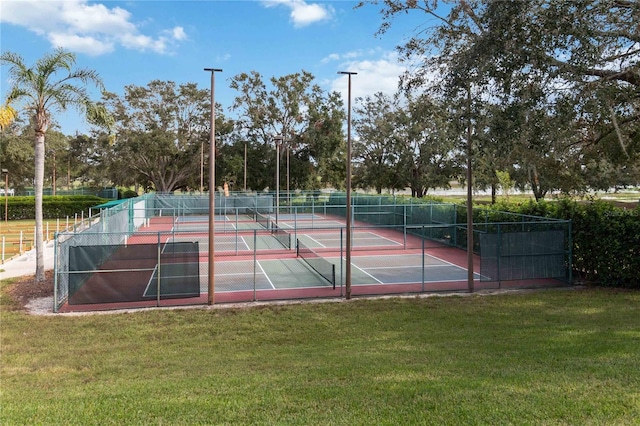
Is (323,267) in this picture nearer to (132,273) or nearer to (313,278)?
(313,278)

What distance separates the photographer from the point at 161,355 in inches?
340

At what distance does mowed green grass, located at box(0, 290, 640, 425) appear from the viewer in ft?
16.9

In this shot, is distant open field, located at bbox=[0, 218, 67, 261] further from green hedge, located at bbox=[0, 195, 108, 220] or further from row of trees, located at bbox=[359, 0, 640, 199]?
row of trees, located at bbox=[359, 0, 640, 199]

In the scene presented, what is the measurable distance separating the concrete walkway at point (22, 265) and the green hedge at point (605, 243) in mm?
18845

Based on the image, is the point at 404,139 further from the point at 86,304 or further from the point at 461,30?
the point at 86,304

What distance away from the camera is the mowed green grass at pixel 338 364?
16.9 ft

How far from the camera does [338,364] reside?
749 cm

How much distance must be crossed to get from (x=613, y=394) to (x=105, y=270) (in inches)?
439

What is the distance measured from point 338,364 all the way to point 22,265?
55.7ft

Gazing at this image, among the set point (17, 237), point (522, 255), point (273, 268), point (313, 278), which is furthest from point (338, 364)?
point (17, 237)

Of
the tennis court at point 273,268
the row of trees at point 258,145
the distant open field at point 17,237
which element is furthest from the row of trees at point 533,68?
the row of trees at point 258,145

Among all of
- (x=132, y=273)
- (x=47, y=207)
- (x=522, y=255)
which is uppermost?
(x=47, y=207)

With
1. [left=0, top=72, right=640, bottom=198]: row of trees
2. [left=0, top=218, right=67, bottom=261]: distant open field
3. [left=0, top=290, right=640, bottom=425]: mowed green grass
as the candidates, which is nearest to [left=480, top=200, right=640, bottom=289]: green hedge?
[left=0, top=290, right=640, bottom=425]: mowed green grass

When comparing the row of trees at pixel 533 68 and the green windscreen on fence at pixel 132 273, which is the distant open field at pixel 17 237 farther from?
the row of trees at pixel 533 68
